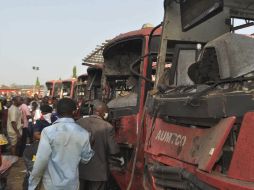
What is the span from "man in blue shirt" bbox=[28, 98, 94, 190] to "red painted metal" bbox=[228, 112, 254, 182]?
1.76 meters

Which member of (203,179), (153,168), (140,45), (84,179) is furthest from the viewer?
(140,45)

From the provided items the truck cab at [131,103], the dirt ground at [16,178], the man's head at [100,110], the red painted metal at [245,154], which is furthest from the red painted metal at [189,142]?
the dirt ground at [16,178]

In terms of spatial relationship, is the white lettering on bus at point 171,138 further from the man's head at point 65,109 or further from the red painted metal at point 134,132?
the red painted metal at point 134,132

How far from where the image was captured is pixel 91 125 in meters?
5.12

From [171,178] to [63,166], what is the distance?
1138 millimetres

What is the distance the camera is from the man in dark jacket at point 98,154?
16.3ft

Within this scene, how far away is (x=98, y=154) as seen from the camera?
197 inches

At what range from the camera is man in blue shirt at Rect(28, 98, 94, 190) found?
3844mm

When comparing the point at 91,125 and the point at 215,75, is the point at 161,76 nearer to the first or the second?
the point at 215,75

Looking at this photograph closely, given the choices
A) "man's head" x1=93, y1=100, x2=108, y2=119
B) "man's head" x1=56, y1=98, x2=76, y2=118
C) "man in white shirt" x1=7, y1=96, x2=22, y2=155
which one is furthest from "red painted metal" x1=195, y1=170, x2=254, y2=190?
"man in white shirt" x1=7, y1=96, x2=22, y2=155

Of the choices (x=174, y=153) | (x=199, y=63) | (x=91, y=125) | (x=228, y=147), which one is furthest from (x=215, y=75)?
(x=91, y=125)

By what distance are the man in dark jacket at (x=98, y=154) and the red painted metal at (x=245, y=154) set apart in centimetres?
260

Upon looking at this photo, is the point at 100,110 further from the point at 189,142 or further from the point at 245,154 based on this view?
the point at 245,154

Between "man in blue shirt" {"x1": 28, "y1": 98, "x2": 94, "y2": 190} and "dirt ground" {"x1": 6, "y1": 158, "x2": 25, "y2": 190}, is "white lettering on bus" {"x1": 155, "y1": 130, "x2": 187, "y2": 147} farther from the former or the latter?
"dirt ground" {"x1": 6, "y1": 158, "x2": 25, "y2": 190}
